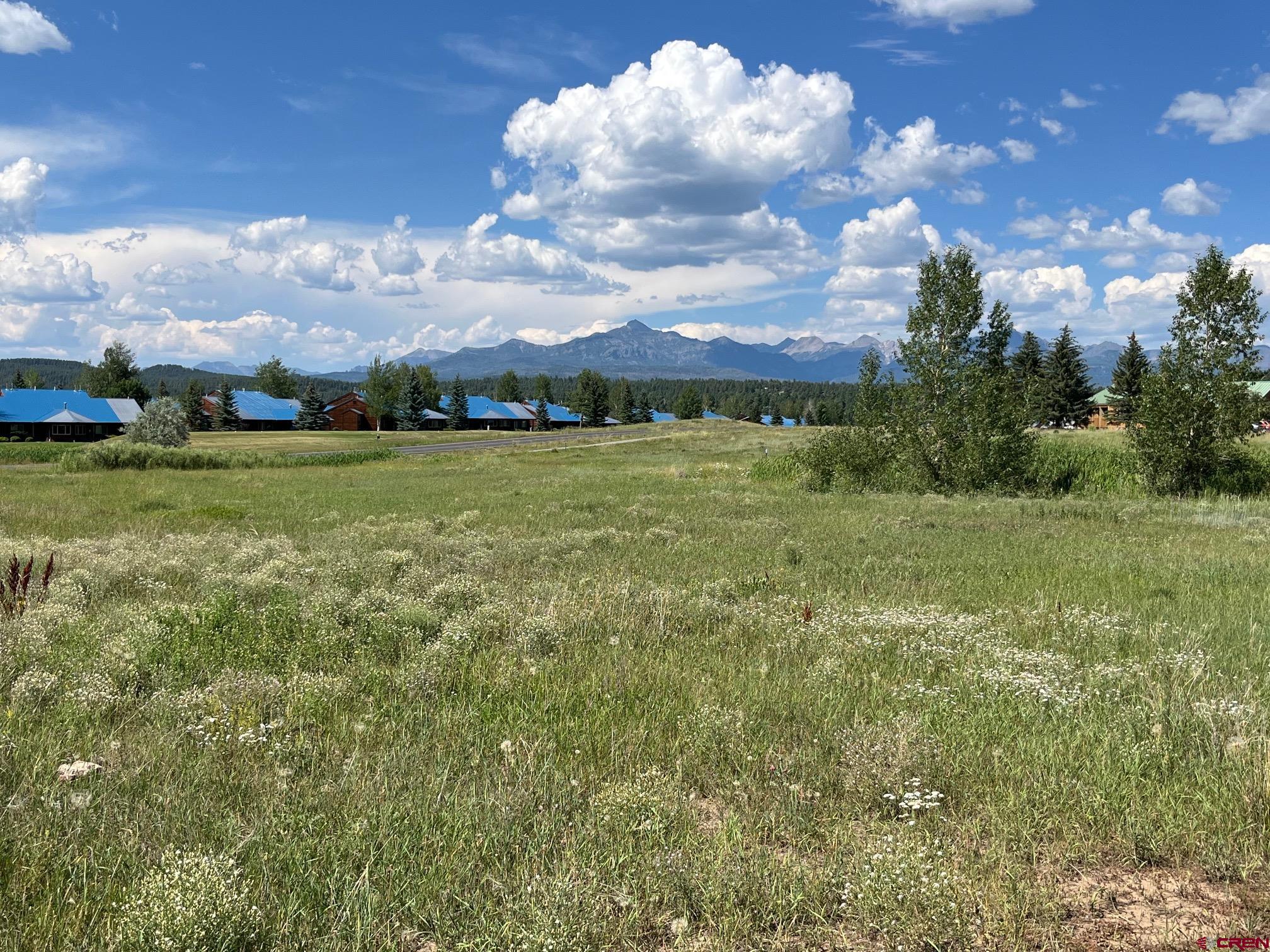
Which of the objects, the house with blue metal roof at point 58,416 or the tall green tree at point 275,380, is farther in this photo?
the tall green tree at point 275,380

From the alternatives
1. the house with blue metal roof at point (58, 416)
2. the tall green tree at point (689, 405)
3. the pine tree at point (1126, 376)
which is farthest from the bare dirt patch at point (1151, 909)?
the tall green tree at point (689, 405)

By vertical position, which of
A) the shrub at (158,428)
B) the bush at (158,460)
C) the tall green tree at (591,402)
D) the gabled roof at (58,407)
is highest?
the tall green tree at (591,402)

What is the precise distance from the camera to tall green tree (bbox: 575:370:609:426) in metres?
147

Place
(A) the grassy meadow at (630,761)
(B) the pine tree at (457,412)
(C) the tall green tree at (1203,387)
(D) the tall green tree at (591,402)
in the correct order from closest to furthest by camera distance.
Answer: (A) the grassy meadow at (630,761) < (C) the tall green tree at (1203,387) < (B) the pine tree at (457,412) < (D) the tall green tree at (591,402)

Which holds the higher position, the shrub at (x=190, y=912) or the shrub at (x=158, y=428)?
the shrub at (x=158, y=428)

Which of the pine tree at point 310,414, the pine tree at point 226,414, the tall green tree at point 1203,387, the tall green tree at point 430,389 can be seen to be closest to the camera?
the tall green tree at point 1203,387

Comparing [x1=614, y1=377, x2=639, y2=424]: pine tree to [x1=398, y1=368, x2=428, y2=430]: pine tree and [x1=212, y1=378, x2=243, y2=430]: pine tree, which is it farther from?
[x1=212, y1=378, x2=243, y2=430]: pine tree

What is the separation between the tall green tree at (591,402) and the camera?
483 feet

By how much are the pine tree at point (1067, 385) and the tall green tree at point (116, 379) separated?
13019cm

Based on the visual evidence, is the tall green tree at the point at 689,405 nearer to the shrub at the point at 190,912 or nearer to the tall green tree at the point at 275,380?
the tall green tree at the point at 275,380

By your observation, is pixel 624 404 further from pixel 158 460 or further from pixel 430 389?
pixel 158 460

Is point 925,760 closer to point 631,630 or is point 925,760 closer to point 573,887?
point 573,887

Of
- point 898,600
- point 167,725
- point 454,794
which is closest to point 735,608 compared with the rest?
point 898,600

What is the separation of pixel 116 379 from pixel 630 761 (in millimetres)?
143676
